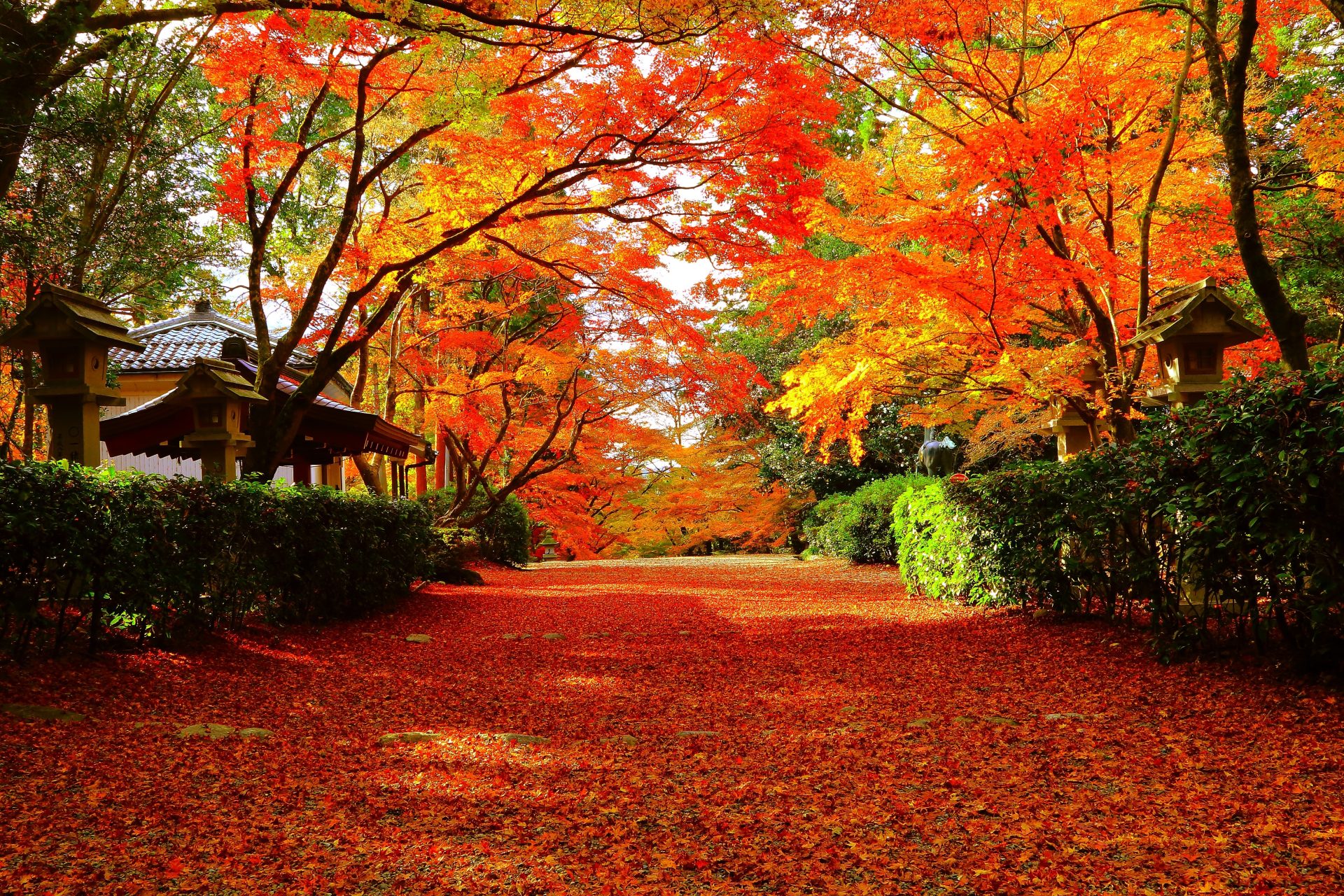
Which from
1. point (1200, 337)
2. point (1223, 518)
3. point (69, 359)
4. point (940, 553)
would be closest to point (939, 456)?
point (940, 553)

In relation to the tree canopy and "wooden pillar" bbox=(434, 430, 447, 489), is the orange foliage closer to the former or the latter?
the tree canopy

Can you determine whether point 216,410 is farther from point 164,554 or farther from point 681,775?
point 681,775

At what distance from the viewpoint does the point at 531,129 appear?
934 centimetres

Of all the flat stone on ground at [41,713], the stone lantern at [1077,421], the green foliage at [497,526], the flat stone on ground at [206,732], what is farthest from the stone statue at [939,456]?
the flat stone on ground at [41,713]

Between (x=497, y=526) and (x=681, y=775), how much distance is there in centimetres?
1406

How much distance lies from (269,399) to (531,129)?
12.9 ft

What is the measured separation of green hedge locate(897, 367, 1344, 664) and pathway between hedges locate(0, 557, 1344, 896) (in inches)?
14.2

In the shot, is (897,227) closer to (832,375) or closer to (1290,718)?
(832,375)

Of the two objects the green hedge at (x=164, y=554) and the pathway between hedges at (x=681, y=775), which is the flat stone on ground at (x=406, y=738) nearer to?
the pathway between hedges at (x=681, y=775)

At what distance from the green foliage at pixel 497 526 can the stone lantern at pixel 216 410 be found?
25.2ft

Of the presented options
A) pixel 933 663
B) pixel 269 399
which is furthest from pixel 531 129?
pixel 933 663

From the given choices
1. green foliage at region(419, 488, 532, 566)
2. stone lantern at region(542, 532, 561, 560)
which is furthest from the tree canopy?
stone lantern at region(542, 532, 561, 560)

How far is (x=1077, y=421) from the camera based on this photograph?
28.6 ft

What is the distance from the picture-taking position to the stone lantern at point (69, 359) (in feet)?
20.7
